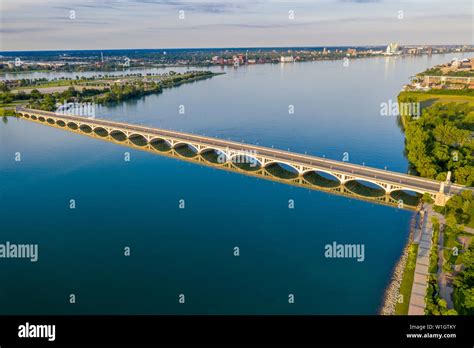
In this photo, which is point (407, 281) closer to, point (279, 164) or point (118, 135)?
point (279, 164)

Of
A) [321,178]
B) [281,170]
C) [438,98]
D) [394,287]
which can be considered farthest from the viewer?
[438,98]

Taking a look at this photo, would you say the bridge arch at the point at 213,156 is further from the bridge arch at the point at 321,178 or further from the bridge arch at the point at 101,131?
the bridge arch at the point at 101,131

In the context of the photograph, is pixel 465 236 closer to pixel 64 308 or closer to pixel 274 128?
pixel 64 308

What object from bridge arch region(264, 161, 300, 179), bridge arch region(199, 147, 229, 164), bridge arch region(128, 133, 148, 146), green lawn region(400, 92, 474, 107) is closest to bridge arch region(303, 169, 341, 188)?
bridge arch region(264, 161, 300, 179)

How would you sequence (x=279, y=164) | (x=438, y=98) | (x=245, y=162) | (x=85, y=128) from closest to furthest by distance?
(x=279, y=164)
(x=245, y=162)
(x=85, y=128)
(x=438, y=98)

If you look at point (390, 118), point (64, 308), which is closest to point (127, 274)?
point (64, 308)

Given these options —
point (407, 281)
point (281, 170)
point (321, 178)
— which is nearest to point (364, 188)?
point (321, 178)
